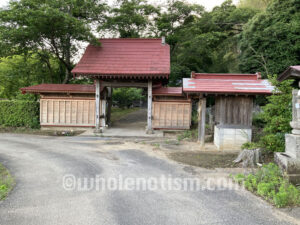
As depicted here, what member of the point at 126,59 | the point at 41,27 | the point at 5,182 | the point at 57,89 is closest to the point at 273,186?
the point at 5,182

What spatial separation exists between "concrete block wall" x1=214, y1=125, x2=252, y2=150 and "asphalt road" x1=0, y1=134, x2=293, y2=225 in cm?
304

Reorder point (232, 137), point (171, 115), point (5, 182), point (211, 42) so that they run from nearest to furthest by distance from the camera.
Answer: point (5, 182) < point (232, 137) < point (171, 115) < point (211, 42)

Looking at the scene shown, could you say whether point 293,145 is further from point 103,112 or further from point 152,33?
point 152,33

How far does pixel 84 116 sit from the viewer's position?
46.5 feet

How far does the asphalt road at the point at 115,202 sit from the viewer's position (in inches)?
140

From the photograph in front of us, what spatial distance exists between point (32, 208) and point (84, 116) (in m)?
10.6

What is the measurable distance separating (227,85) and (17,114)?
13.2 meters

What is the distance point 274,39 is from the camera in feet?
52.6

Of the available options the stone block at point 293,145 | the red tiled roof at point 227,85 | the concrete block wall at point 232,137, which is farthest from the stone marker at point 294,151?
the concrete block wall at point 232,137

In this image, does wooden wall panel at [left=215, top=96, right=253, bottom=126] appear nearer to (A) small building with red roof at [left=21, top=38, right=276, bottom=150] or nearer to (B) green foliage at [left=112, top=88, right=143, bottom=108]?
(A) small building with red roof at [left=21, top=38, right=276, bottom=150]

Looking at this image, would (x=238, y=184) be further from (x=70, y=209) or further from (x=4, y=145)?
(x=4, y=145)

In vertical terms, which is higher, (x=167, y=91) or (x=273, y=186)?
(x=167, y=91)

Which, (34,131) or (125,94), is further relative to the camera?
(125,94)

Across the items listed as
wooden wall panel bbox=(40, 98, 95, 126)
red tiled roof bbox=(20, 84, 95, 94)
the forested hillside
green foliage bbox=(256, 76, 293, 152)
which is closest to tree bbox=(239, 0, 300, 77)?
the forested hillside
